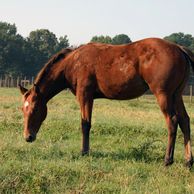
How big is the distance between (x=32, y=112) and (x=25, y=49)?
7279 cm

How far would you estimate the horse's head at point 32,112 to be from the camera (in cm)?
840

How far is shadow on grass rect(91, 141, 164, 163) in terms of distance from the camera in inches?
298

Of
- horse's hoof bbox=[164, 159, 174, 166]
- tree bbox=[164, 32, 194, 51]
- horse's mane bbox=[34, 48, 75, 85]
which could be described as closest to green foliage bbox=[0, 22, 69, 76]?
tree bbox=[164, 32, 194, 51]

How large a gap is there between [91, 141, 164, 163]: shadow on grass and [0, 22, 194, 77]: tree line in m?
66.7

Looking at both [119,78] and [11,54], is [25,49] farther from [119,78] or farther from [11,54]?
[119,78]

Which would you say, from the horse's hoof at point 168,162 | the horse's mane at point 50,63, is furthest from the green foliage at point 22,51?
the horse's hoof at point 168,162

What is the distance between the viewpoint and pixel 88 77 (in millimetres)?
8211

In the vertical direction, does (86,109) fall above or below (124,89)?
below

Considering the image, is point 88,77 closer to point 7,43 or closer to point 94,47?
point 94,47

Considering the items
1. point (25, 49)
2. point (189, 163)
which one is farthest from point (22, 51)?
point (189, 163)

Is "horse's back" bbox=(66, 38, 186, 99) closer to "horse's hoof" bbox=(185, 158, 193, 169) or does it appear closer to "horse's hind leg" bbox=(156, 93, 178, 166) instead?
"horse's hind leg" bbox=(156, 93, 178, 166)

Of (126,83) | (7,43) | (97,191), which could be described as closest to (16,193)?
(97,191)

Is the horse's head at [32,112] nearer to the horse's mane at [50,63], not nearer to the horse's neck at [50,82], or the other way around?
the horse's neck at [50,82]

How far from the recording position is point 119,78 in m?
7.82
